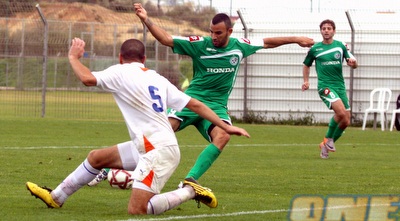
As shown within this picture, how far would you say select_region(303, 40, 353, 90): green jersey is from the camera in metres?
16.5

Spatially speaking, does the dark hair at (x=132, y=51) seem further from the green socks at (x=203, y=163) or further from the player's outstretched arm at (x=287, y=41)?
the player's outstretched arm at (x=287, y=41)

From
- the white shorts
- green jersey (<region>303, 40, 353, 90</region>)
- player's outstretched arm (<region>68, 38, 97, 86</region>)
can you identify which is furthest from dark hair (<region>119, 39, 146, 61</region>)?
green jersey (<region>303, 40, 353, 90</region>)

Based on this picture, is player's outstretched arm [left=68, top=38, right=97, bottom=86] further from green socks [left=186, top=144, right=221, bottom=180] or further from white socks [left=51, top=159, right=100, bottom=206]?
green socks [left=186, top=144, right=221, bottom=180]

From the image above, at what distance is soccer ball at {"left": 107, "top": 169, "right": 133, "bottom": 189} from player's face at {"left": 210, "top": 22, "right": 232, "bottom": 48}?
5.63 feet

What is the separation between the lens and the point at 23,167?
12.5 meters

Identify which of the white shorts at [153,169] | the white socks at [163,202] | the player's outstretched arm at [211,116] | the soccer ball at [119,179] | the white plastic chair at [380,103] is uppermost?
the player's outstretched arm at [211,116]

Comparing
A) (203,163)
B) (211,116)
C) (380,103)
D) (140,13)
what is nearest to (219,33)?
(140,13)

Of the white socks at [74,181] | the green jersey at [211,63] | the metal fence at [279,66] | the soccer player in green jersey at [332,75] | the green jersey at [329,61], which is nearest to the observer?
the white socks at [74,181]

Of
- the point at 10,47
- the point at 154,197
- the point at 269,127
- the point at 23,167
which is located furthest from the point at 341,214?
the point at 10,47

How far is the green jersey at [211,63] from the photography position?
34.9 feet

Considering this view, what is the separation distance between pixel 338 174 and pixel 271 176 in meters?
1.03

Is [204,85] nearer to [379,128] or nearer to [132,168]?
[132,168]

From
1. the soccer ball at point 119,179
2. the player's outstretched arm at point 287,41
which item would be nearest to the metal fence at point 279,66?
the player's outstretched arm at point 287,41

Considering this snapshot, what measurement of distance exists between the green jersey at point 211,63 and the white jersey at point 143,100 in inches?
87.8
